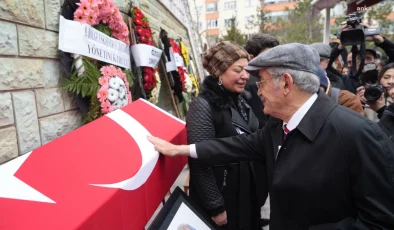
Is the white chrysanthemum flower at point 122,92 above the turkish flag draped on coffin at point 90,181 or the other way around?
above

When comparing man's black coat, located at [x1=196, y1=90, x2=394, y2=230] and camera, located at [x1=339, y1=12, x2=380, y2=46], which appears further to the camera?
camera, located at [x1=339, y1=12, x2=380, y2=46]

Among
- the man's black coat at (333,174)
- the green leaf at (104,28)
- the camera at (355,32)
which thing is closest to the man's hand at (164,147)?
the man's black coat at (333,174)

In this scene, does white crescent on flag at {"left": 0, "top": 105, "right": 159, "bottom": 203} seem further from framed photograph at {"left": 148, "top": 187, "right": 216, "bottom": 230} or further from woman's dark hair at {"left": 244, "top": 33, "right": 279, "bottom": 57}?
woman's dark hair at {"left": 244, "top": 33, "right": 279, "bottom": 57}

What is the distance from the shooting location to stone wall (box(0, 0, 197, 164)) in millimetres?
1620

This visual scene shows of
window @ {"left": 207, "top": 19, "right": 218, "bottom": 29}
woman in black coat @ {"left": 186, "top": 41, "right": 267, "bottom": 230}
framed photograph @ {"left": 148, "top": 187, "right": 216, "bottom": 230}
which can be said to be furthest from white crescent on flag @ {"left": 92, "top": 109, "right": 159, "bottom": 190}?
window @ {"left": 207, "top": 19, "right": 218, "bottom": 29}

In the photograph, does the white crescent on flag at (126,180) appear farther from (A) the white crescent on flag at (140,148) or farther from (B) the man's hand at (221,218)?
(B) the man's hand at (221,218)

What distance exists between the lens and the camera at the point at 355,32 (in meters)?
3.45

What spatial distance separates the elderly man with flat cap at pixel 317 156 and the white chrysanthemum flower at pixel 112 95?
2.67 feet

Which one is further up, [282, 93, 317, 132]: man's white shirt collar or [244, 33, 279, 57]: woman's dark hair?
[244, 33, 279, 57]: woman's dark hair

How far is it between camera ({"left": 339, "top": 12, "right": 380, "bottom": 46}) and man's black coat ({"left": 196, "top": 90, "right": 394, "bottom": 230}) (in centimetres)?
233

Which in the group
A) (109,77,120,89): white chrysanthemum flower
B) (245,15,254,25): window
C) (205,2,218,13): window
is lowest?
(109,77,120,89): white chrysanthemum flower

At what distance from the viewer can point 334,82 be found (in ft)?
12.4

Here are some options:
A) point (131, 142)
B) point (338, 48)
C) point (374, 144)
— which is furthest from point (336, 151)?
point (338, 48)

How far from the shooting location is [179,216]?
5.18ft
